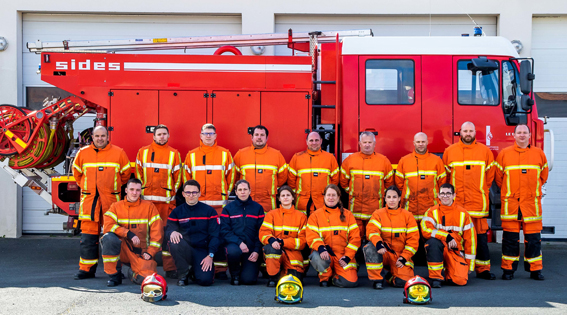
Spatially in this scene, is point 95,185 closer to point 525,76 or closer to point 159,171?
point 159,171

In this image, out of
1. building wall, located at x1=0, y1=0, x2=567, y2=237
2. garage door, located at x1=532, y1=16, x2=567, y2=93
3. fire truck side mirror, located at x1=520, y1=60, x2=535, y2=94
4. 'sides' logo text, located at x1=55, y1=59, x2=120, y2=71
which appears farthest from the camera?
garage door, located at x1=532, y1=16, x2=567, y2=93

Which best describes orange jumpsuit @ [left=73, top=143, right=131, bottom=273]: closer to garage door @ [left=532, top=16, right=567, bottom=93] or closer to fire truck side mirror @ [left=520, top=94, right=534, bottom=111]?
fire truck side mirror @ [left=520, top=94, right=534, bottom=111]

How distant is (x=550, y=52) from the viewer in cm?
990

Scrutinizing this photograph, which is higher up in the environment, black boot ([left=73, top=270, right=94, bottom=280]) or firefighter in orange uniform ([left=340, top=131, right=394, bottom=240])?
firefighter in orange uniform ([left=340, top=131, right=394, bottom=240])

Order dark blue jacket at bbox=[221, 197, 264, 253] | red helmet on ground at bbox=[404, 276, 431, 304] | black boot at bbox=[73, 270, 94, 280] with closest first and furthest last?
red helmet on ground at bbox=[404, 276, 431, 304]
dark blue jacket at bbox=[221, 197, 264, 253]
black boot at bbox=[73, 270, 94, 280]

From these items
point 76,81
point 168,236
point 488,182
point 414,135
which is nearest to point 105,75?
point 76,81

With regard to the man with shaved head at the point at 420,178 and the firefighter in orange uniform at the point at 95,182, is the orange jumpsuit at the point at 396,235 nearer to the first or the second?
the man with shaved head at the point at 420,178

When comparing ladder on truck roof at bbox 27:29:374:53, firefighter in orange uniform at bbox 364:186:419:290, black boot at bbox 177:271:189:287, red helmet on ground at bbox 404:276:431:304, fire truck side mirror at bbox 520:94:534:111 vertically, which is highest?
ladder on truck roof at bbox 27:29:374:53

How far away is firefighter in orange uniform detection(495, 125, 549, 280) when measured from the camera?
6094 mm

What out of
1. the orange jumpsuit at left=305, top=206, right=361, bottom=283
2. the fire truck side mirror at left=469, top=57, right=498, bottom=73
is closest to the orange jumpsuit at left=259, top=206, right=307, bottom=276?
the orange jumpsuit at left=305, top=206, right=361, bottom=283

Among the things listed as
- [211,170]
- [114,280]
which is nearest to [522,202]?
[211,170]

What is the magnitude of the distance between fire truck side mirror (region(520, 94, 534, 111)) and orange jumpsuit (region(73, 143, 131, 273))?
503 centimetres

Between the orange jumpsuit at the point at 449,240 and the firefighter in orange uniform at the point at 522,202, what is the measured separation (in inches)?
23.2

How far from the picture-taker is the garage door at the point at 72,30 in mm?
10023
